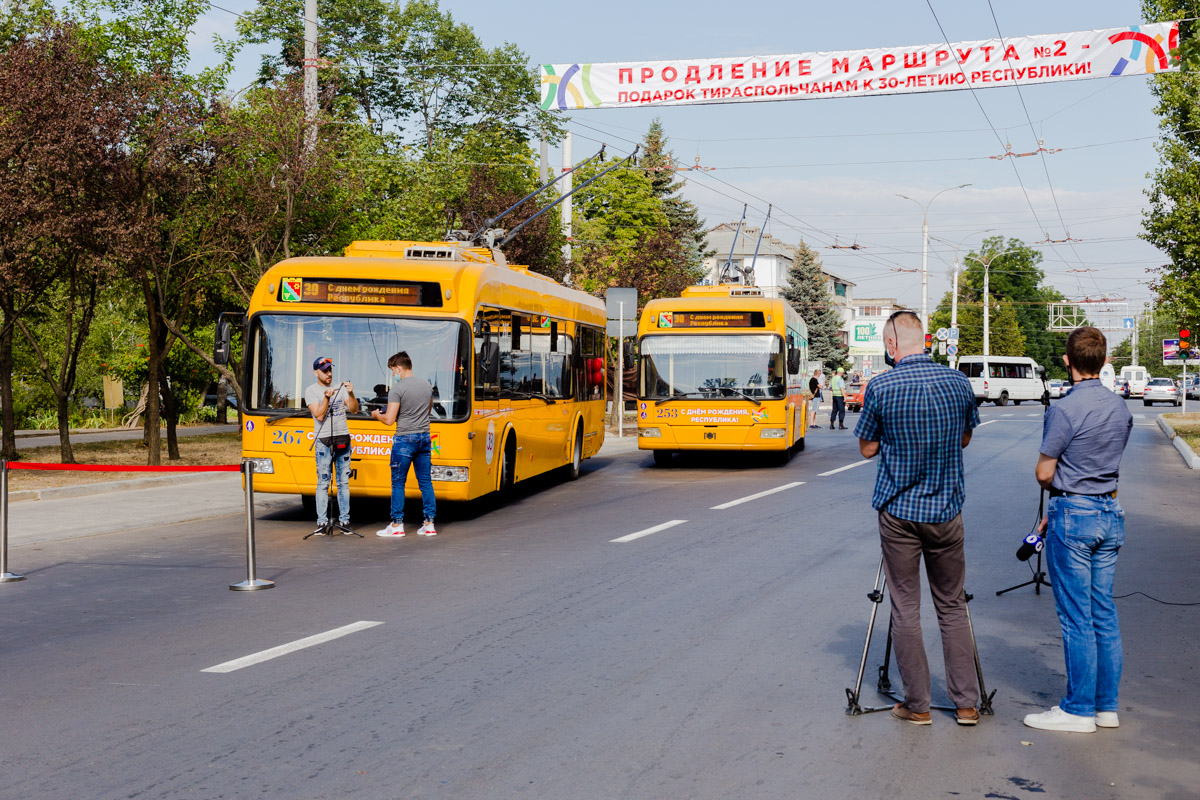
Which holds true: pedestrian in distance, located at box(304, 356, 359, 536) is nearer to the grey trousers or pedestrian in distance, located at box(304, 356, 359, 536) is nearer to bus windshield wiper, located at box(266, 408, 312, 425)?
bus windshield wiper, located at box(266, 408, 312, 425)

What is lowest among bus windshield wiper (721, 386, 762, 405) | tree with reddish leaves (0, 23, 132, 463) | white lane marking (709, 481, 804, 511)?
white lane marking (709, 481, 804, 511)

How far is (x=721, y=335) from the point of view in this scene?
2155 centimetres

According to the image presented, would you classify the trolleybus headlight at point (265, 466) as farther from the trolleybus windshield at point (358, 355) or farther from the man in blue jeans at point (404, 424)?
the man in blue jeans at point (404, 424)

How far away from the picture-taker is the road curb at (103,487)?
15.9 meters

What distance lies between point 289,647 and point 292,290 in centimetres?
711

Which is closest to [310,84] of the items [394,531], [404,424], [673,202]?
[404,424]

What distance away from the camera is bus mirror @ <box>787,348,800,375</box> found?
70.8 feet

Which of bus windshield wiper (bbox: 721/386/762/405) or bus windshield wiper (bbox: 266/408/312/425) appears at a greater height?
bus windshield wiper (bbox: 721/386/762/405)

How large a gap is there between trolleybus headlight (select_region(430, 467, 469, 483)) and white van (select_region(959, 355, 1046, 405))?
59.0 meters

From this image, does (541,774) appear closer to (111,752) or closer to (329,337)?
(111,752)

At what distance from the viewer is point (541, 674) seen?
6.54 meters

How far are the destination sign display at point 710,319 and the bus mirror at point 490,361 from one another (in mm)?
7566

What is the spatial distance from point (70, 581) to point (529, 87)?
4192cm

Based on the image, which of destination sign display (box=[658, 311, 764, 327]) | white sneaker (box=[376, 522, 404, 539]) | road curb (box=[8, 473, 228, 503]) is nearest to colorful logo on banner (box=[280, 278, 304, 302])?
white sneaker (box=[376, 522, 404, 539])
